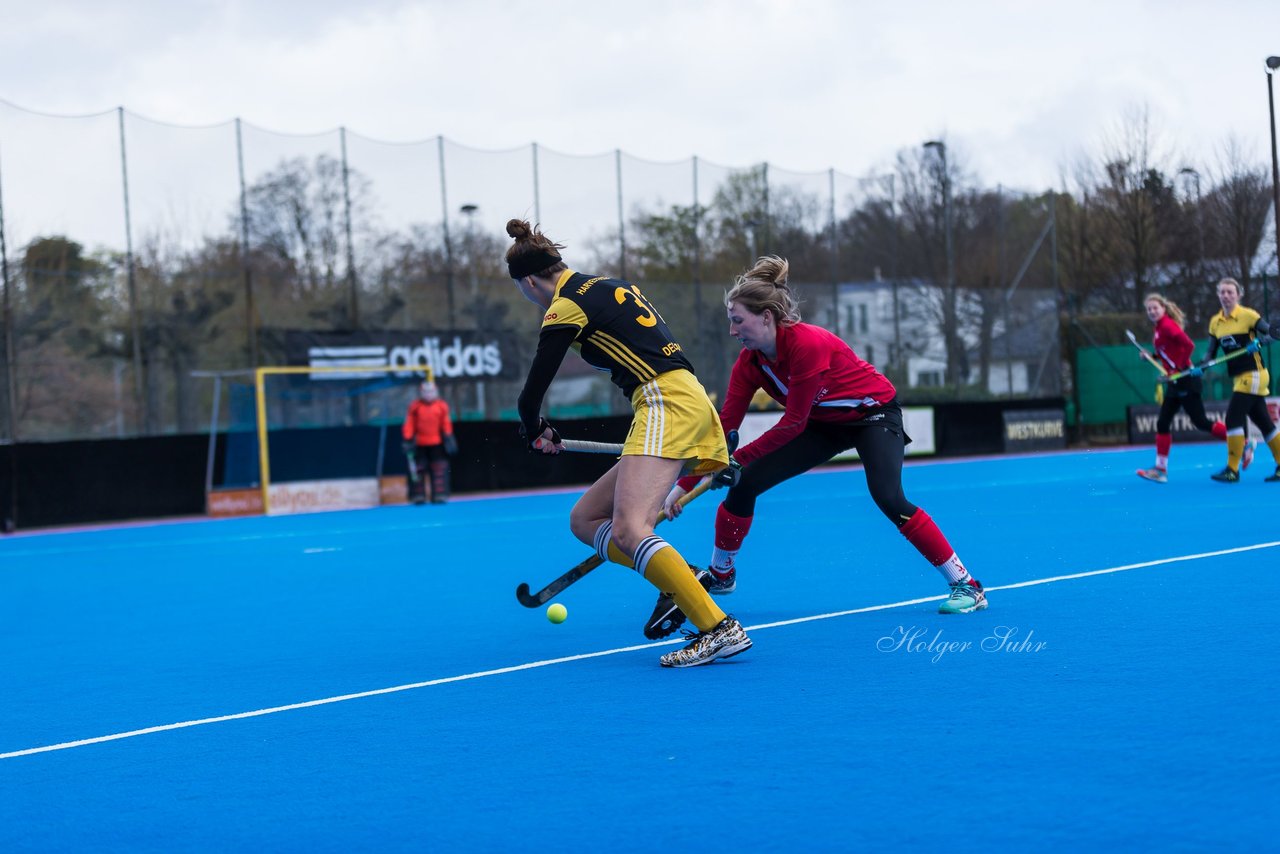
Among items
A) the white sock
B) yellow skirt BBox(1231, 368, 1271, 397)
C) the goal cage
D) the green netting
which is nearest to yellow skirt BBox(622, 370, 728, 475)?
the white sock

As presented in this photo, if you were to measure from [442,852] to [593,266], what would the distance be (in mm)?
22879

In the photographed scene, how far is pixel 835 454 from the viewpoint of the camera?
6238 millimetres

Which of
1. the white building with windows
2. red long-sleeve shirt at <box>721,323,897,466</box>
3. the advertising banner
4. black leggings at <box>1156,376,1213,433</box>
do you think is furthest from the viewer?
the white building with windows

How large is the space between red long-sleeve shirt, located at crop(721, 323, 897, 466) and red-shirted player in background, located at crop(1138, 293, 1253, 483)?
27.1 feet

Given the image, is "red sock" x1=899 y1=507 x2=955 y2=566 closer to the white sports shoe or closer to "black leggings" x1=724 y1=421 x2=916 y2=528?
"black leggings" x1=724 y1=421 x2=916 y2=528

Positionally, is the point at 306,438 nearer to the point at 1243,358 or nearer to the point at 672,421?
the point at 1243,358

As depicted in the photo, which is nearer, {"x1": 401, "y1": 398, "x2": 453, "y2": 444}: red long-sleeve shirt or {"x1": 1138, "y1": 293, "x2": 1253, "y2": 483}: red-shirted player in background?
{"x1": 1138, "y1": 293, "x2": 1253, "y2": 483}: red-shirted player in background

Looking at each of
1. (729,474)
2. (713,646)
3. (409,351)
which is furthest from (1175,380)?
(409,351)

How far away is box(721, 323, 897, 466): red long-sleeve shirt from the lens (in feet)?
18.9

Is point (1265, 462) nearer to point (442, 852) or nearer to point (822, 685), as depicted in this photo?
point (822, 685)

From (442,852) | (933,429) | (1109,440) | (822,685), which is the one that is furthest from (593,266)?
(442,852)

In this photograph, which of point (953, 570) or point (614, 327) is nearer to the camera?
point (614, 327)

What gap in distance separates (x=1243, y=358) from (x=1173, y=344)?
0.80 metres

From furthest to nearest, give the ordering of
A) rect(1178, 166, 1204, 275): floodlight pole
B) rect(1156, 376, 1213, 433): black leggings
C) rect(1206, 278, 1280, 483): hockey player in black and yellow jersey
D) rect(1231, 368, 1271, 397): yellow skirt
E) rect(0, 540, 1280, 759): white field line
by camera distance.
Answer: rect(1178, 166, 1204, 275): floodlight pole, rect(1156, 376, 1213, 433): black leggings, rect(1231, 368, 1271, 397): yellow skirt, rect(1206, 278, 1280, 483): hockey player in black and yellow jersey, rect(0, 540, 1280, 759): white field line
